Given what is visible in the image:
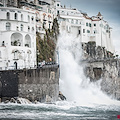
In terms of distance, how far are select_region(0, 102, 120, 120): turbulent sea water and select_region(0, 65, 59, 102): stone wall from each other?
3.35 m

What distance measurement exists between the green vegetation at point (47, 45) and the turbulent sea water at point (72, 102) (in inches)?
94.5

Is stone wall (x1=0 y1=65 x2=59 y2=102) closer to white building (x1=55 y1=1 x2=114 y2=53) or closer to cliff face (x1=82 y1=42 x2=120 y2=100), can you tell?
cliff face (x1=82 y1=42 x2=120 y2=100)

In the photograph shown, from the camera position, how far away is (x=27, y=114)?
5206cm

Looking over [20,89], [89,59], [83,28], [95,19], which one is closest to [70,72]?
[89,59]

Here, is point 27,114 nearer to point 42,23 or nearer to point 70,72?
point 70,72

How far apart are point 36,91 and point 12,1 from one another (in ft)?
114

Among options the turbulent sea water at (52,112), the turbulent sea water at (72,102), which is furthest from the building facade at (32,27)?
the turbulent sea water at (52,112)

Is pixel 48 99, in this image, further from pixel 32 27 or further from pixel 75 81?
pixel 32 27

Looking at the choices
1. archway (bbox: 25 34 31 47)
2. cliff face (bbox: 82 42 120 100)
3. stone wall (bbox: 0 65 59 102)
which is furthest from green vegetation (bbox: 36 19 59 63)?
stone wall (bbox: 0 65 59 102)

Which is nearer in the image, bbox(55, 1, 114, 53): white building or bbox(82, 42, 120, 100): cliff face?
bbox(82, 42, 120, 100): cliff face

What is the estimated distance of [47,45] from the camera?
89688 mm

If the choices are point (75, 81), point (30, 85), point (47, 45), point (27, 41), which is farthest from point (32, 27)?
point (30, 85)

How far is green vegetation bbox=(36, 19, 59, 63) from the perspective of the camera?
8469 centimetres

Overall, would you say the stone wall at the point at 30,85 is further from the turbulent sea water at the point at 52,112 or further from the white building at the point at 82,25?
the white building at the point at 82,25
